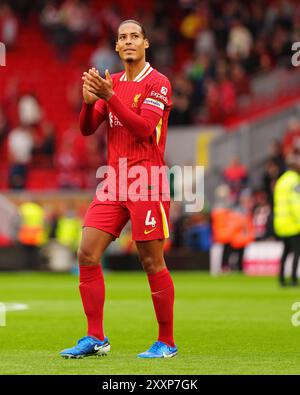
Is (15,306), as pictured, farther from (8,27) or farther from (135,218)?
(8,27)

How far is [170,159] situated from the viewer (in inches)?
1186

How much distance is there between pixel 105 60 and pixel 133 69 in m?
23.6

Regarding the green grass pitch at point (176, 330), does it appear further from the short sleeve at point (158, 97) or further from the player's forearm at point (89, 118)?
the short sleeve at point (158, 97)

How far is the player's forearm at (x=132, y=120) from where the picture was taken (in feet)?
27.6

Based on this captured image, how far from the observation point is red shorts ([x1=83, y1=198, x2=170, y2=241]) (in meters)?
8.67

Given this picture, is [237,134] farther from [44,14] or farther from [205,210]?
[44,14]

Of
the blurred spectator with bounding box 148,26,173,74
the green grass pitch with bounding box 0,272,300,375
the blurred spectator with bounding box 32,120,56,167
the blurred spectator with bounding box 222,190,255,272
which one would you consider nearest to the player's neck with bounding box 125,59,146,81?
the green grass pitch with bounding box 0,272,300,375

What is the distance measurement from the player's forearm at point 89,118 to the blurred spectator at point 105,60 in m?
23.3

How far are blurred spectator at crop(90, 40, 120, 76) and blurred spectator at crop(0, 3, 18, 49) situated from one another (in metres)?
3.15

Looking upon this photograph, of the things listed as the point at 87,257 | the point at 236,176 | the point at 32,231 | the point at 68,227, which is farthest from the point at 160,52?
the point at 87,257

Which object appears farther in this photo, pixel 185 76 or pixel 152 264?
pixel 185 76

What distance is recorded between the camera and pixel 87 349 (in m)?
8.64

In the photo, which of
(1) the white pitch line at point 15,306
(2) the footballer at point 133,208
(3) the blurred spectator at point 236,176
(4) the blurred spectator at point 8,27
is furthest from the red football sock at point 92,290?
(4) the blurred spectator at point 8,27
